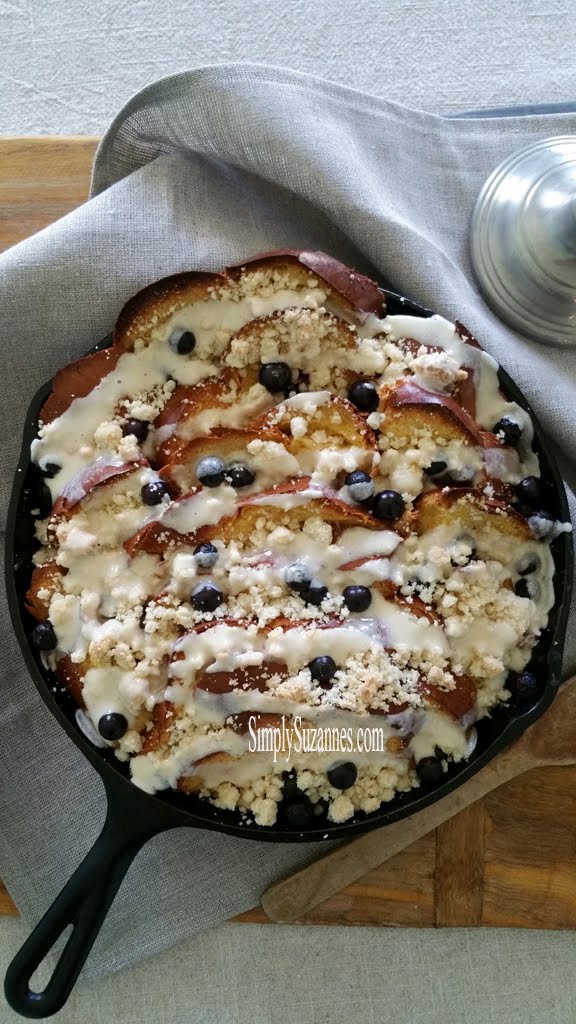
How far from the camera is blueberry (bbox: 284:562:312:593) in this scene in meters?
1.29

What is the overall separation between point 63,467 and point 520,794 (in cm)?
98

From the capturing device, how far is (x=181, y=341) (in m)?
1.37

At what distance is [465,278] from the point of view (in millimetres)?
1686

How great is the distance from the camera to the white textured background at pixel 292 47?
1832 millimetres

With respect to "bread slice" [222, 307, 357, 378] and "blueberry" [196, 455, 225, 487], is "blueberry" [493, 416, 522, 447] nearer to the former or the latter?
"bread slice" [222, 307, 357, 378]

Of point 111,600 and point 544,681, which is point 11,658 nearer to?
point 111,600

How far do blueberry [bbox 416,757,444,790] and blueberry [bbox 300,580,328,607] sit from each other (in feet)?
0.94

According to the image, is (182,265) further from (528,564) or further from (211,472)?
(528,564)

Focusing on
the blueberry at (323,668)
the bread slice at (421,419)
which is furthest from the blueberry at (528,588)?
the blueberry at (323,668)

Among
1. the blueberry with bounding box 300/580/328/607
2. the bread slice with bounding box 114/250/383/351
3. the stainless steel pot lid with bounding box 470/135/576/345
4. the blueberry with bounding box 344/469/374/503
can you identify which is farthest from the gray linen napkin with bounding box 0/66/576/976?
the blueberry with bounding box 300/580/328/607

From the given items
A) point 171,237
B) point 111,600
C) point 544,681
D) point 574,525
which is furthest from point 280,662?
point 171,237

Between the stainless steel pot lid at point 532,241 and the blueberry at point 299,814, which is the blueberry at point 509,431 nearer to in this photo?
the stainless steel pot lid at point 532,241

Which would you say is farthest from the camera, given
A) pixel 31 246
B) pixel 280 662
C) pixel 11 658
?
pixel 11 658

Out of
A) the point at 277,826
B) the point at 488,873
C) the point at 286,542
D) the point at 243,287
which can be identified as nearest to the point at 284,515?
the point at 286,542
